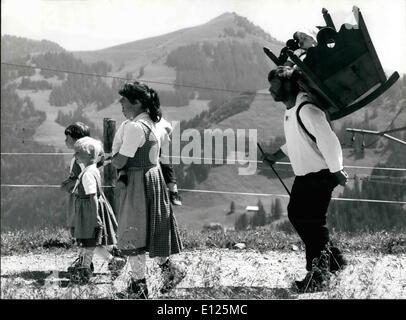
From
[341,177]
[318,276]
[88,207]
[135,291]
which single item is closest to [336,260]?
[318,276]

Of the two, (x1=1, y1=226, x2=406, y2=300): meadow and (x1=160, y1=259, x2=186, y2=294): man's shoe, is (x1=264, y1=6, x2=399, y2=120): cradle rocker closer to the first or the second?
(x1=1, y1=226, x2=406, y2=300): meadow

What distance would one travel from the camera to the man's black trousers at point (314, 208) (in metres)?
4.79

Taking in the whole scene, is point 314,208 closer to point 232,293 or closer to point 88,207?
point 232,293

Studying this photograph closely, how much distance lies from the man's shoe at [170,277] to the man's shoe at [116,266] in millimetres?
869

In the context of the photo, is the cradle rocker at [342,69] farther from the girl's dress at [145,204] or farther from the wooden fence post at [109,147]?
the wooden fence post at [109,147]

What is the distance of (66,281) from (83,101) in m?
174

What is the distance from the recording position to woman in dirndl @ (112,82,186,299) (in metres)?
4.56

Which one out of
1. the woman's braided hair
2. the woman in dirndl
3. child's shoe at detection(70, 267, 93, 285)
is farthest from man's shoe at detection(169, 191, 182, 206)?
child's shoe at detection(70, 267, 93, 285)

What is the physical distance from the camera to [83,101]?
17575 centimetres

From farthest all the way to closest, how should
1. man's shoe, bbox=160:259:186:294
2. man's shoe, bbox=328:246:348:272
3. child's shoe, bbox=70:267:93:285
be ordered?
1. child's shoe, bbox=70:267:93:285
2. man's shoe, bbox=328:246:348:272
3. man's shoe, bbox=160:259:186:294

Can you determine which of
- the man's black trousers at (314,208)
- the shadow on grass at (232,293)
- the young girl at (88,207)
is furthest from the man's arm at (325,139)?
the young girl at (88,207)

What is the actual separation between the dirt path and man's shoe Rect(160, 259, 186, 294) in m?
0.06

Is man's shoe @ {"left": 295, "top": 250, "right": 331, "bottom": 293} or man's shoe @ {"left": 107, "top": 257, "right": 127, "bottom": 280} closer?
man's shoe @ {"left": 295, "top": 250, "right": 331, "bottom": 293}
